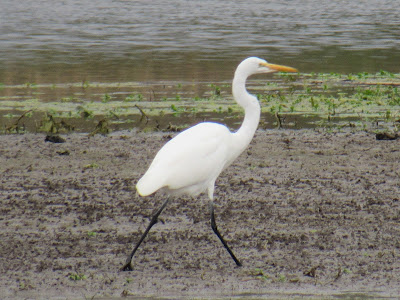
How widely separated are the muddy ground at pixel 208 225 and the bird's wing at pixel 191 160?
1.80 ft

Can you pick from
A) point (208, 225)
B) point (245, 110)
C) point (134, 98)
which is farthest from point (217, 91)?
point (245, 110)

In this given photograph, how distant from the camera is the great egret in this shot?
5.33 m

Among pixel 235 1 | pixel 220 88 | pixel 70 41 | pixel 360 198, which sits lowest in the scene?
pixel 235 1

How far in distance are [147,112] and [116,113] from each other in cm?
42

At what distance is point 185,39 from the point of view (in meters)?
21.0

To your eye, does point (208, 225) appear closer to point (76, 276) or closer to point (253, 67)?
point (253, 67)

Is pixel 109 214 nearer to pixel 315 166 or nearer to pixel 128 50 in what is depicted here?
pixel 315 166

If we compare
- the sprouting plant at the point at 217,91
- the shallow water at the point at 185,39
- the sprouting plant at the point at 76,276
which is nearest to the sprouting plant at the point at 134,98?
the sprouting plant at the point at 217,91

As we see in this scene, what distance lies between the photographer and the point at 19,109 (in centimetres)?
1104

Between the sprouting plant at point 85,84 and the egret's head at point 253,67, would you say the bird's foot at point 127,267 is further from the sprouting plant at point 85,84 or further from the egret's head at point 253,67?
the sprouting plant at point 85,84

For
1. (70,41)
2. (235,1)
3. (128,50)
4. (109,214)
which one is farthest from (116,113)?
(235,1)

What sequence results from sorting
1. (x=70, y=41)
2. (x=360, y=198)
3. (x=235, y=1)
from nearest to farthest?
(x=360, y=198)
(x=70, y=41)
(x=235, y=1)

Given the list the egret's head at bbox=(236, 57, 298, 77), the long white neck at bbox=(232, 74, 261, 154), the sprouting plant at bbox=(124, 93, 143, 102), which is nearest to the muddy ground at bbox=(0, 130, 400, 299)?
the long white neck at bbox=(232, 74, 261, 154)

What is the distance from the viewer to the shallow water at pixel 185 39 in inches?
599
